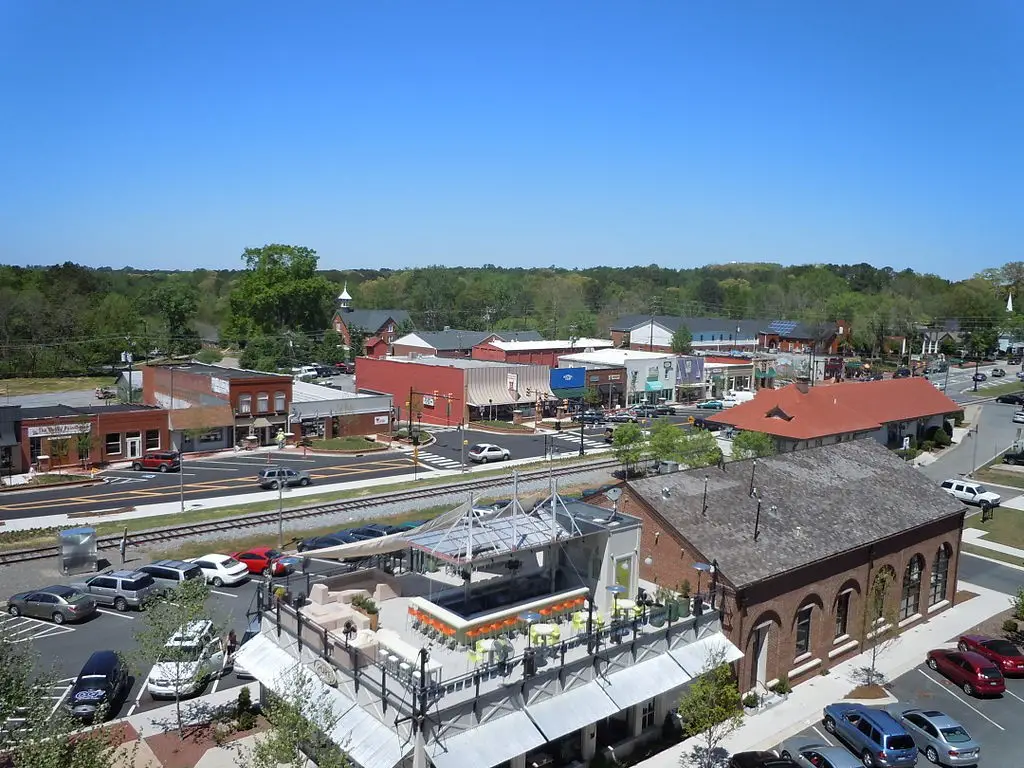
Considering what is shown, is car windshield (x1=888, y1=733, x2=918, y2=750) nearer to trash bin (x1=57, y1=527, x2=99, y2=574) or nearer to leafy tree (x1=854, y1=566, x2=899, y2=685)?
leafy tree (x1=854, y1=566, x2=899, y2=685)

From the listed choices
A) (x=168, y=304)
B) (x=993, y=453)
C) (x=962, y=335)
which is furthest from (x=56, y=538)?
(x=962, y=335)

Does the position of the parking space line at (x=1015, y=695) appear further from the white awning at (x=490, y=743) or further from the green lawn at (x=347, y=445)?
the green lawn at (x=347, y=445)

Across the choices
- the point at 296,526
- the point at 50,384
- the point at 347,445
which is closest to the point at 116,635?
the point at 296,526

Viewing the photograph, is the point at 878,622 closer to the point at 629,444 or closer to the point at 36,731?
the point at 629,444

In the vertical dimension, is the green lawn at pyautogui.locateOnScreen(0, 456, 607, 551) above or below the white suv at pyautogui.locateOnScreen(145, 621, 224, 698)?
below

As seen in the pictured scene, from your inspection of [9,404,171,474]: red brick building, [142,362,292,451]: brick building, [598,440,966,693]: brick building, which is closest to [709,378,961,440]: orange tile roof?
[598,440,966,693]: brick building

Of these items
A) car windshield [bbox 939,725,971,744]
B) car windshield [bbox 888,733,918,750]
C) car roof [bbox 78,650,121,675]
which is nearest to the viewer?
car windshield [bbox 888,733,918,750]
